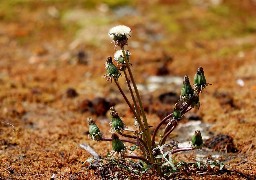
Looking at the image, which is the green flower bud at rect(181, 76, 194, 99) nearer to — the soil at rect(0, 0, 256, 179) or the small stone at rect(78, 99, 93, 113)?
the soil at rect(0, 0, 256, 179)

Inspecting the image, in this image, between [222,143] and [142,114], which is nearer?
[142,114]

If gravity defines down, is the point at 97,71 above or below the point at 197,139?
above

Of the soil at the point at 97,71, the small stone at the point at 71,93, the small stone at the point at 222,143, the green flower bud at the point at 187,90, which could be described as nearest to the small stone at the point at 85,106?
the soil at the point at 97,71

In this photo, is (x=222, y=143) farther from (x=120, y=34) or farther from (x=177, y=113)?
(x=120, y=34)

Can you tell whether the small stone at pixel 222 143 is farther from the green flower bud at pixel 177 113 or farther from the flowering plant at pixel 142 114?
the green flower bud at pixel 177 113

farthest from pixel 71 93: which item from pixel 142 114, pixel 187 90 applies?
pixel 187 90

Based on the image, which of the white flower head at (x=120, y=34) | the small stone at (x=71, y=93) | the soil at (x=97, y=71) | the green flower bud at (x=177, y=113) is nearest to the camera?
the white flower head at (x=120, y=34)

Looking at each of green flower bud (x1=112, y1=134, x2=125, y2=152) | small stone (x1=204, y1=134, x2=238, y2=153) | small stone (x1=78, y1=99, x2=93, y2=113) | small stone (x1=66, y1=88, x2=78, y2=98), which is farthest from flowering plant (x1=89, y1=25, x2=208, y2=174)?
small stone (x1=66, y1=88, x2=78, y2=98)

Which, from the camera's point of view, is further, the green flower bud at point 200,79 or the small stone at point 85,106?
the small stone at point 85,106

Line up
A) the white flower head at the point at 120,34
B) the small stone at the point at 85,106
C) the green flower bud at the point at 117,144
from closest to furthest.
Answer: the white flower head at the point at 120,34
the green flower bud at the point at 117,144
the small stone at the point at 85,106
